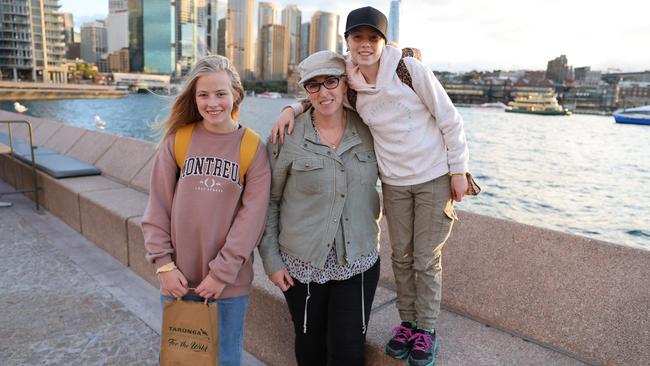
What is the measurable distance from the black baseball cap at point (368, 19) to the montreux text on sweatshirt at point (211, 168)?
0.79 meters

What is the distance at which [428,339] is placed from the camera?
7.21ft

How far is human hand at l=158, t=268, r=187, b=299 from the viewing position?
2.04 meters

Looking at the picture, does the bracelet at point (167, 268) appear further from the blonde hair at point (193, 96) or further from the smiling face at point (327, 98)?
the smiling face at point (327, 98)

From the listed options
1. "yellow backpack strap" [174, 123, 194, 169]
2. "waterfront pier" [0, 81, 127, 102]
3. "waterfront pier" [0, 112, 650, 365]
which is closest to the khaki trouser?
"waterfront pier" [0, 112, 650, 365]

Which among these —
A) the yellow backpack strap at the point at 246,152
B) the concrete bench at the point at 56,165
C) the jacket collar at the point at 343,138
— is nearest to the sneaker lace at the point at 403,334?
the jacket collar at the point at 343,138

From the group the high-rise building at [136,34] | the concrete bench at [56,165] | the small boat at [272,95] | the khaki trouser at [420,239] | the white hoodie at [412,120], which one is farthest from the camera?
the small boat at [272,95]

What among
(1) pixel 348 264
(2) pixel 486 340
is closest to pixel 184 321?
(1) pixel 348 264

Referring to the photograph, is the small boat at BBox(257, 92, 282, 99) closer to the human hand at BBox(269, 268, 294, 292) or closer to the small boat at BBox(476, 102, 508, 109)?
the small boat at BBox(476, 102, 508, 109)

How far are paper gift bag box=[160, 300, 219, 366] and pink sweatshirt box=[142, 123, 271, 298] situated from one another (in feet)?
Result: 0.51

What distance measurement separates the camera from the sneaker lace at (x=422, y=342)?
7.13 ft

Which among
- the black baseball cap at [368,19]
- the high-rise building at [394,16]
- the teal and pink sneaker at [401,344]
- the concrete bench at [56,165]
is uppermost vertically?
the high-rise building at [394,16]

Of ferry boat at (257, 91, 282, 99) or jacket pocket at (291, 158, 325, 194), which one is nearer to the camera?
jacket pocket at (291, 158, 325, 194)

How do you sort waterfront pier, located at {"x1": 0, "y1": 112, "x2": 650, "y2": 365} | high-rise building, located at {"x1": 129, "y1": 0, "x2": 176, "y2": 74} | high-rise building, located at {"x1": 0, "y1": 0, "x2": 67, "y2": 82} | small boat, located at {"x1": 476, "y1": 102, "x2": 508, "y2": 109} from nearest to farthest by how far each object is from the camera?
waterfront pier, located at {"x1": 0, "y1": 112, "x2": 650, "y2": 365} < high-rise building, located at {"x1": 129, "y1": 0, "x2": 176, "y2": 74} < high-rise building, located at {"x1": 0, "y1": 0, "x2": 67, "y2": 82} < small boat, located at {"x1": 476, "y1": 102, "x2": 508, "y2": 109}

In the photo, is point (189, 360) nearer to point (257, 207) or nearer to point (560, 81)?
point (257, 207)
